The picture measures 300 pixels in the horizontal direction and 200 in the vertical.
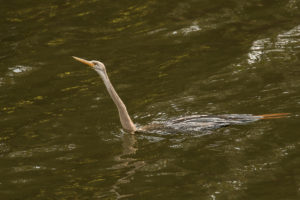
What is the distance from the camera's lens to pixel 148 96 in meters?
12.7

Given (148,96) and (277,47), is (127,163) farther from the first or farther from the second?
(277,47)

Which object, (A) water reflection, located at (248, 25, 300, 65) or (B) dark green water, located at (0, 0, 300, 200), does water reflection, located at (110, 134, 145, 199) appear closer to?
(B) dark green water, located at (0, 0, 300, 200)

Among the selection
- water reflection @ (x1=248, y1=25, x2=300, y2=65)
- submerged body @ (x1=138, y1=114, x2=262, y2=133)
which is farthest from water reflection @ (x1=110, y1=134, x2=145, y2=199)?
water reflection @ (x1=248, y1=25, x2=300, y2=65)

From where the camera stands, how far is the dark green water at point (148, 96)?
930 cm

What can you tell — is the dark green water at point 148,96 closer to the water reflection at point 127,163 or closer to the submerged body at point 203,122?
the water reflection at point 127,163

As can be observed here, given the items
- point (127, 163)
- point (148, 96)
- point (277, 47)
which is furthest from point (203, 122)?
point (277, 47)

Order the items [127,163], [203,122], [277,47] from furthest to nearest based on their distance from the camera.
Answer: [277,47]
[203,122]
[127,163]

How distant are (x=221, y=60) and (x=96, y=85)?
2.64 metres

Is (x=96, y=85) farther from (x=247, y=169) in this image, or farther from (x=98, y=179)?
(x=247, y=169)

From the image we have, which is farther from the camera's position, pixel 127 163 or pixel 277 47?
pixel 277 47

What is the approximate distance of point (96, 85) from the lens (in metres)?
13.6

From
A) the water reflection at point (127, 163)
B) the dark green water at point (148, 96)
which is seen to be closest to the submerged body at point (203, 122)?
the dark green water at point (148, 96)

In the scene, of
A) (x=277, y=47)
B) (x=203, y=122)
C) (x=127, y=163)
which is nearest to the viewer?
(x=127, y=163)

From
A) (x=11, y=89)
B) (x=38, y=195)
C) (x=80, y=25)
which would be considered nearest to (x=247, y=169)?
(x=38, y=195)
